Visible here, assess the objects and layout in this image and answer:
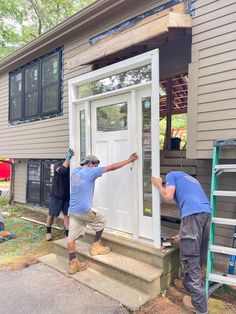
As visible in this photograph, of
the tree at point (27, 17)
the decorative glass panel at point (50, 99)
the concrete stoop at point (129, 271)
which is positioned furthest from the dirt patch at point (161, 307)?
the tree at point (27, 17)

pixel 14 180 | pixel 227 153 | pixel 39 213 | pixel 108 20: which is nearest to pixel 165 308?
pixel 227 153

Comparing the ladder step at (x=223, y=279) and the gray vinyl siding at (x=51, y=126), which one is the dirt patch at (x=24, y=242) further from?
the ladder step at (x=223, y=279)

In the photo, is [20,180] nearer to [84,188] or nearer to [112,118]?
[112,118]

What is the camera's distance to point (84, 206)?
4.09 m

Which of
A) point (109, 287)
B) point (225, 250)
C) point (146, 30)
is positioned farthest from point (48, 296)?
point (146, 30)

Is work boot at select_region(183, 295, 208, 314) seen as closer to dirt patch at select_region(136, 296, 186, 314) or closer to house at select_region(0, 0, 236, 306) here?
dirt patch at select_region(136, 296, 186, 314)

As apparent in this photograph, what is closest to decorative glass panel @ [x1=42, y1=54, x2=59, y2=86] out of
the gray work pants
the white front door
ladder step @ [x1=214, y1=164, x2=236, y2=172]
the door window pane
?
the door window pane

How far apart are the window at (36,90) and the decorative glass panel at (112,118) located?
234cm

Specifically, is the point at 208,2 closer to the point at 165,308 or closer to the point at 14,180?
the point at 165,308

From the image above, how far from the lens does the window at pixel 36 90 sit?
7.20 meters

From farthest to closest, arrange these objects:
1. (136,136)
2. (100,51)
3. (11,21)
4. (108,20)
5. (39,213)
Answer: (11,21)
(39,213)
(108,20)
(100,51)
(136,136)

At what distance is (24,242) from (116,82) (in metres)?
3.52

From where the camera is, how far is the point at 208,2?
3861mm

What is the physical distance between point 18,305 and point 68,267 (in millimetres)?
1044
